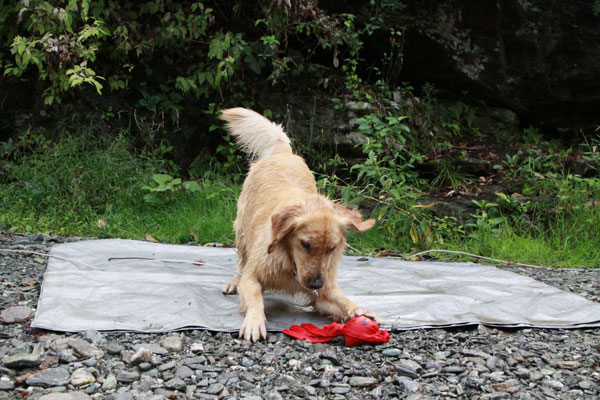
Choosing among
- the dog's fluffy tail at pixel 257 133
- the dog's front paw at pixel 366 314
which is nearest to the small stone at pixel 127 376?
the dog's front paw at pixel 366 314

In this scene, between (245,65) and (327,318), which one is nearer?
(327,318)

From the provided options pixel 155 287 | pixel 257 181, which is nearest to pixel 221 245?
pixel 257 181

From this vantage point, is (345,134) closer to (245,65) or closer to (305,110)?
(305,110)

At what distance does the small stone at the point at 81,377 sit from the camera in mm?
2299

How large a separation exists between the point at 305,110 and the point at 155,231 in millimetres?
3005

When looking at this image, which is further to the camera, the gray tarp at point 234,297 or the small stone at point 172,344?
the gray tarp at point 234,297

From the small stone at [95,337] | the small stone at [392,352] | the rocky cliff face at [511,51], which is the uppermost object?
the rocky cliff face at [511,51]

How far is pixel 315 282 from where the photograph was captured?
10.2ft

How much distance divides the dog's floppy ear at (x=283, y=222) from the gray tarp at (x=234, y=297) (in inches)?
20.5

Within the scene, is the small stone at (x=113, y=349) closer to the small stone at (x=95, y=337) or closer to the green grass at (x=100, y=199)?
the small stone at (x=95, y=337)

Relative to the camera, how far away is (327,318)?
347 centimetres

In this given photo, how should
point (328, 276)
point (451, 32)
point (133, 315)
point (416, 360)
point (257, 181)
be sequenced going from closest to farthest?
point (416, 360)
point (133, 315)
point (328, 276)
point (257, 181)
point (451, 32)

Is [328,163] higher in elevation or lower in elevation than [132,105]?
lower

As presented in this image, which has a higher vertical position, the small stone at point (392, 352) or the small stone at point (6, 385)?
the small stone at point (392, 352)
